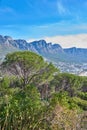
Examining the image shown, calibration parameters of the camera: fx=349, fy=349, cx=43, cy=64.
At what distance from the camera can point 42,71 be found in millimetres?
38219

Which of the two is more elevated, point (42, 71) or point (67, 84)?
point (42, 71)

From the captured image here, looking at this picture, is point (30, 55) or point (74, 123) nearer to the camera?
point (74, 123)

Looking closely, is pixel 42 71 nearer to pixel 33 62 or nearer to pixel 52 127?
pixel 33 62

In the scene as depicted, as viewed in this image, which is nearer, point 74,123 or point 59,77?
point 74,123

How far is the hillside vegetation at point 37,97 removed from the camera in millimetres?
12855

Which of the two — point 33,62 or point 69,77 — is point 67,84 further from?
point 33,62

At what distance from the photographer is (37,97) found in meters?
28.4

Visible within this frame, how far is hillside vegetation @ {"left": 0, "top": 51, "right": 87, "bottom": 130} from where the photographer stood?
1286 centimetres

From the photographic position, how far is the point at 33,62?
36.5 m

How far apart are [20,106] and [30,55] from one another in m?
19.5

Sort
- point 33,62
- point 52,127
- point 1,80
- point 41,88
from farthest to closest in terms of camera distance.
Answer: point 41,88, point 1,80, point 33,62, point 52,127

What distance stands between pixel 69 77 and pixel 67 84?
104 cm

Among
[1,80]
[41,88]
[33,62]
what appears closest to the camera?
[33,62]

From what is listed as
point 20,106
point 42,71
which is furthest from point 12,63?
point 20,106
